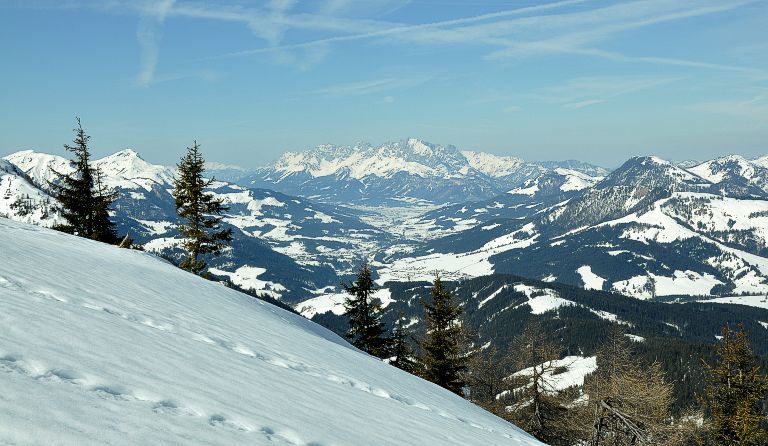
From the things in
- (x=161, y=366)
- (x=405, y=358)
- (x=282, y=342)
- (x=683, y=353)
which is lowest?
(x=683, y=353)

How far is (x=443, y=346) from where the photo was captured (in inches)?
1212

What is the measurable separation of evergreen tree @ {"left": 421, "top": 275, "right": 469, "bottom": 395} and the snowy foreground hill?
16019mm

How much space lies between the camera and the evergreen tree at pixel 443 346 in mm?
30531

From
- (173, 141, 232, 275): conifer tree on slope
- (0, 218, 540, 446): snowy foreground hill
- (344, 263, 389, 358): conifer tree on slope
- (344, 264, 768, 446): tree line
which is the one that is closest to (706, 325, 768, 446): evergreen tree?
(344, 264, 768, 446): tree line

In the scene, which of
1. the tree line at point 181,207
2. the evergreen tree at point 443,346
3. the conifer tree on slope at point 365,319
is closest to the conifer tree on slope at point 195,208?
the tree line at point 181,207

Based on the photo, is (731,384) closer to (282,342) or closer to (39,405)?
(282,342)

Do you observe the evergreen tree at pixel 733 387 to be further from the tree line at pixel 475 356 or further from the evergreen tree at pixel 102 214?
the evergreen tree at pixel 102 214

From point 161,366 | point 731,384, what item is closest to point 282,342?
point 161,366

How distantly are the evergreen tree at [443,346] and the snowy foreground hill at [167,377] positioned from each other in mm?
16019

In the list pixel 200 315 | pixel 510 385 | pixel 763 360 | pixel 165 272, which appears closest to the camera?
pixel 200 315

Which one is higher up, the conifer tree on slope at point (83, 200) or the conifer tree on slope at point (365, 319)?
the conifer tree on slope at point (83, 200)

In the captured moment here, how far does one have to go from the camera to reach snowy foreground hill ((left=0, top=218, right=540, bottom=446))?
470 centimetres

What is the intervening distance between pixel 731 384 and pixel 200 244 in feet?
133

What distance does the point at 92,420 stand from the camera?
14.6ft
